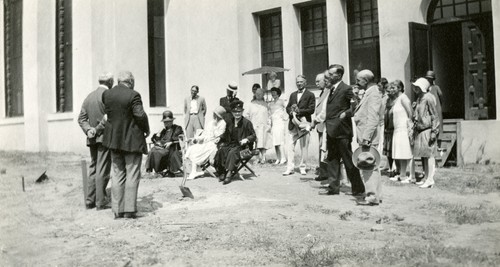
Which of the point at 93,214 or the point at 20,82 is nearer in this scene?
the point at 93,214

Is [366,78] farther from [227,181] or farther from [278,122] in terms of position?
[278,122]

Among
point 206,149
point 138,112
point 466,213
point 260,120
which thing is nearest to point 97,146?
point 138,112

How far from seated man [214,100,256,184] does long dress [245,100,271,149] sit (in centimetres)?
271

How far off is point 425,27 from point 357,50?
2057mm

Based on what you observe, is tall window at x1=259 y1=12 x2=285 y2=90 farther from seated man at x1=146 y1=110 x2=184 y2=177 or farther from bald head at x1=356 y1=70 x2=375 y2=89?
bald head at x1=356 y1=70 x2=375 y2=89

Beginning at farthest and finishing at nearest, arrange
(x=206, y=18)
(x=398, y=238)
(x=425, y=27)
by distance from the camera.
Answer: (x=206, y=18) < (x=425, y=27) < (x=398, y=238)

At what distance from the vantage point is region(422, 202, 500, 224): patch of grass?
6156 millimetres

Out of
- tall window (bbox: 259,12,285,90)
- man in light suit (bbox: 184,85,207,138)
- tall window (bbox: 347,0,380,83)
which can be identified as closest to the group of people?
man in light suit (bbox: 184,85,207,138)

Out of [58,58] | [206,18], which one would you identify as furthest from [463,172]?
[58,58]

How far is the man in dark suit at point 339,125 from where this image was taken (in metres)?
7.67

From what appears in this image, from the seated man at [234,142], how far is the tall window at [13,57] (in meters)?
12.1

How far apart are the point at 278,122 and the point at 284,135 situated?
34 centimetres

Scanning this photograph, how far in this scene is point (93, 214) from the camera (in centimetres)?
732

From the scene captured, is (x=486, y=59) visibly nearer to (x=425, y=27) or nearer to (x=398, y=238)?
(x=425, y=27)
